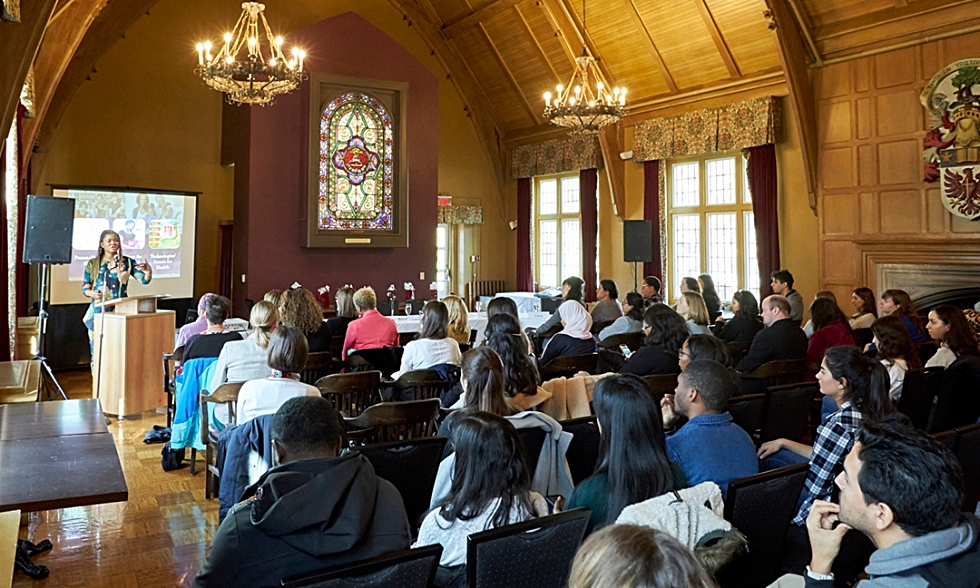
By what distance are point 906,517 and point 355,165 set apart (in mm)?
10266

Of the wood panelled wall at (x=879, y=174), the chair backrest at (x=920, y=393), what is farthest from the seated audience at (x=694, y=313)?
the wood panelled wall at (x=879, y=174)

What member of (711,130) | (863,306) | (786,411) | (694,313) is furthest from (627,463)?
(711,130)

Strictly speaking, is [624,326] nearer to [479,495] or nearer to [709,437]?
[709,437]

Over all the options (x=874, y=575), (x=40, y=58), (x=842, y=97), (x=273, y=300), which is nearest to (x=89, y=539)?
(x=273, y=300)

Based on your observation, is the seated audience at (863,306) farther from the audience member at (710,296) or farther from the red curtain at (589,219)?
the red curtain at (589,219)

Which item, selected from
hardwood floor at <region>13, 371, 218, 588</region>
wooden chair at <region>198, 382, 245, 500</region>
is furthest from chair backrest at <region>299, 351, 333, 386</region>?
hardwood floor at <region>13, 371, 218, 588</region>

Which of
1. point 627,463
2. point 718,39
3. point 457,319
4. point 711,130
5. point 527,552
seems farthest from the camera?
point 711,130

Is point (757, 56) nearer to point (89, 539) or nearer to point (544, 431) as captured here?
point (544, 431)

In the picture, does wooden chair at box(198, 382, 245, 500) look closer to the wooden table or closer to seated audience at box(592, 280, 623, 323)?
the wooden table

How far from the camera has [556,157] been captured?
529 inches

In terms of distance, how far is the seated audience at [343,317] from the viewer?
6.59 m

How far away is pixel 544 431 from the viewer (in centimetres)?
309

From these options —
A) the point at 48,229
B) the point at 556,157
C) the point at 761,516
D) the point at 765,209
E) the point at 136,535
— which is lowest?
the point at 136,535

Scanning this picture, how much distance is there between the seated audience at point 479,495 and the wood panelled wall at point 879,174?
24.6 feet
